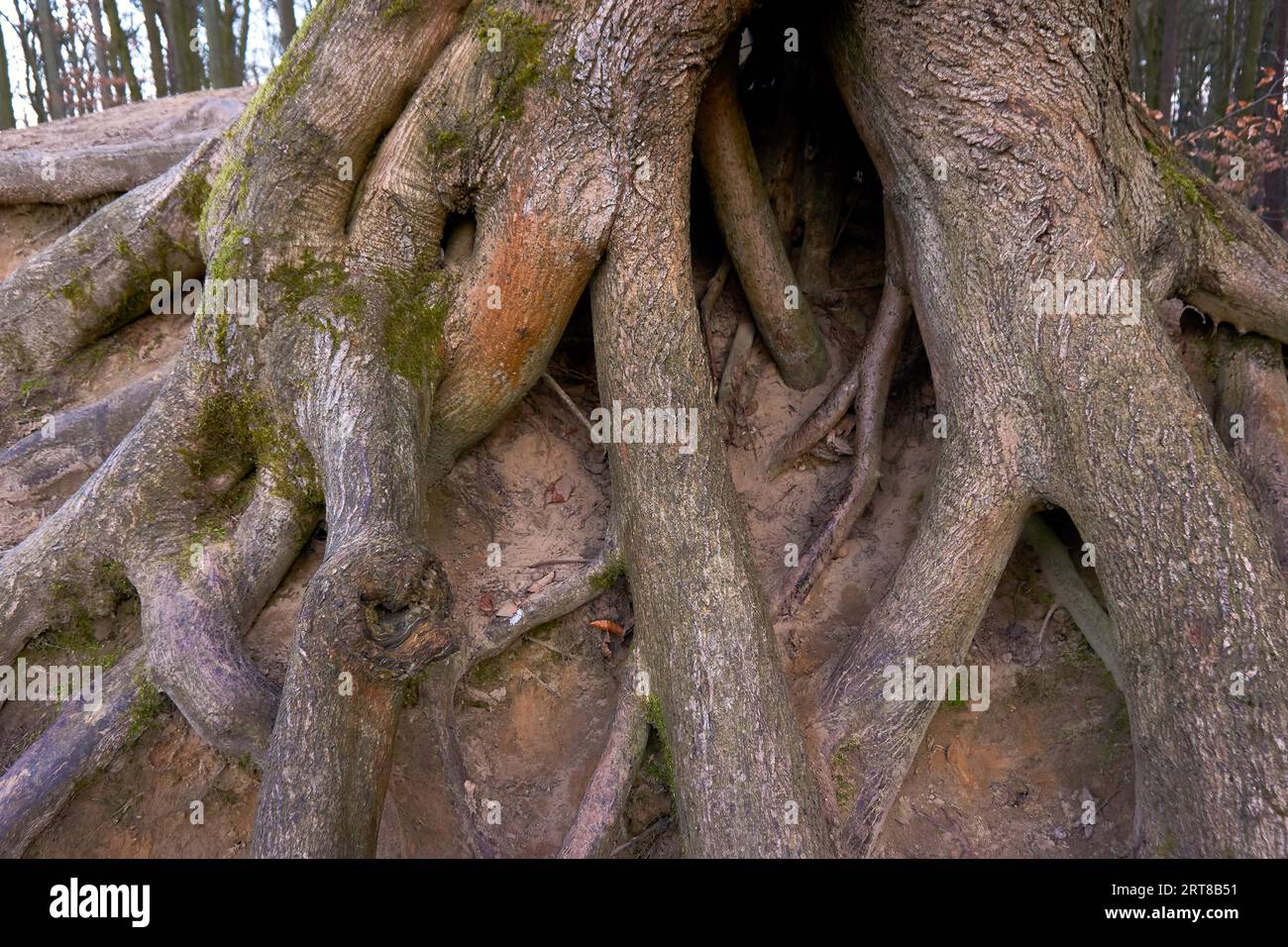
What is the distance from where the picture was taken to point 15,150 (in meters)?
5.49

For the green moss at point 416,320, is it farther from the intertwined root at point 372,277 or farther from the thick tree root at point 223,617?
the thick tree root at point 223,617

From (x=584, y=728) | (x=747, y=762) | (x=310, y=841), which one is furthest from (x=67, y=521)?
(x=747, y=762)

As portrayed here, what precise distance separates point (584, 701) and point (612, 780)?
0.40 meters

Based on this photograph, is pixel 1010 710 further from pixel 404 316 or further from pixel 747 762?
pixel 404 316

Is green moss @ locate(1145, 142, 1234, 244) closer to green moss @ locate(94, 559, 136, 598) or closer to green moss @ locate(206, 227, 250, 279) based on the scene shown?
green moss @ locate(206, 227, 250, 279)

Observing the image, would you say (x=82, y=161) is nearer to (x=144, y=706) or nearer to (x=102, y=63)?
(x=144, y=706)

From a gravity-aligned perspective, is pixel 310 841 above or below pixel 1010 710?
above

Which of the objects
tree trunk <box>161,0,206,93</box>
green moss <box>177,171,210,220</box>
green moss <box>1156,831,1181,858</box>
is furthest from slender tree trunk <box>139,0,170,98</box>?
→ green moss <box>1156,831,1181,858</box>

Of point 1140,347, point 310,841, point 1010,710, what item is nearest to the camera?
point 310,841

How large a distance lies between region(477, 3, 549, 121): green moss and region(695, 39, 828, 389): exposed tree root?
0.91 meters

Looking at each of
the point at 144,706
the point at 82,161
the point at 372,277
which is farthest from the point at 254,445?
the point at 82,161

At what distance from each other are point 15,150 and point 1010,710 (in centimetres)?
660
